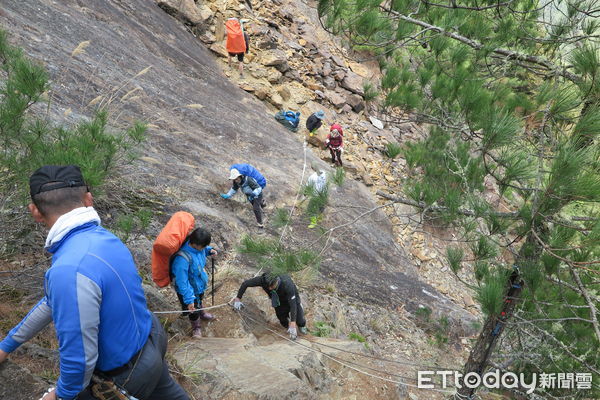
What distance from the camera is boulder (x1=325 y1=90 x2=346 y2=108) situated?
1327 centimetres

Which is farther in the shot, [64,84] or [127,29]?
[127,29]

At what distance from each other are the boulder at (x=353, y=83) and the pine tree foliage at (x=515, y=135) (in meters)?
8.77

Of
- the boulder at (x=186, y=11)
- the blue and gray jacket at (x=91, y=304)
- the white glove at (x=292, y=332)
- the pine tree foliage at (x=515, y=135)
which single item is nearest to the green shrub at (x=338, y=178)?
the pine tree foliage at (x=515, y=135)

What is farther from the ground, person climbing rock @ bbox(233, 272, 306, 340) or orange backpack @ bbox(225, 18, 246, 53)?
orange backpack @ bbox(225, 18, 246, 53)

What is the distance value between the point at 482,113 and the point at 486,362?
2766mm

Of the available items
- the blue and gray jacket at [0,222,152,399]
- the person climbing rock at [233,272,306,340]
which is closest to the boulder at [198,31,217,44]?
the person climbing rock at [233,272,306,340]

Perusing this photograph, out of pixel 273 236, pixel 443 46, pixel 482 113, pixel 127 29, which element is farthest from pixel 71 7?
pixel 482 113

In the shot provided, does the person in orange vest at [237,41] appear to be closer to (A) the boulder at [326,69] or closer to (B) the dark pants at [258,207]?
(A) the boulder at [326,69]

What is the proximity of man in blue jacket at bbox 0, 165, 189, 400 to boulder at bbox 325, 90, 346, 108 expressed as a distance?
38.9ft

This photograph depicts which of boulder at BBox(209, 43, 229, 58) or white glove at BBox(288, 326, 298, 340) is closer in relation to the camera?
white glove at BBox(288, 326, 298, 340)

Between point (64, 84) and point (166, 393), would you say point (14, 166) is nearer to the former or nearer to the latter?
point (166, 393)

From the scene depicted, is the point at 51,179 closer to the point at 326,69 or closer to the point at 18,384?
the point at 18,384

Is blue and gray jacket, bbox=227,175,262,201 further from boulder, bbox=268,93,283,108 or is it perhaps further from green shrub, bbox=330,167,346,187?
boulder, bbox=268,93,283,108

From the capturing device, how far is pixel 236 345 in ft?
14.3
